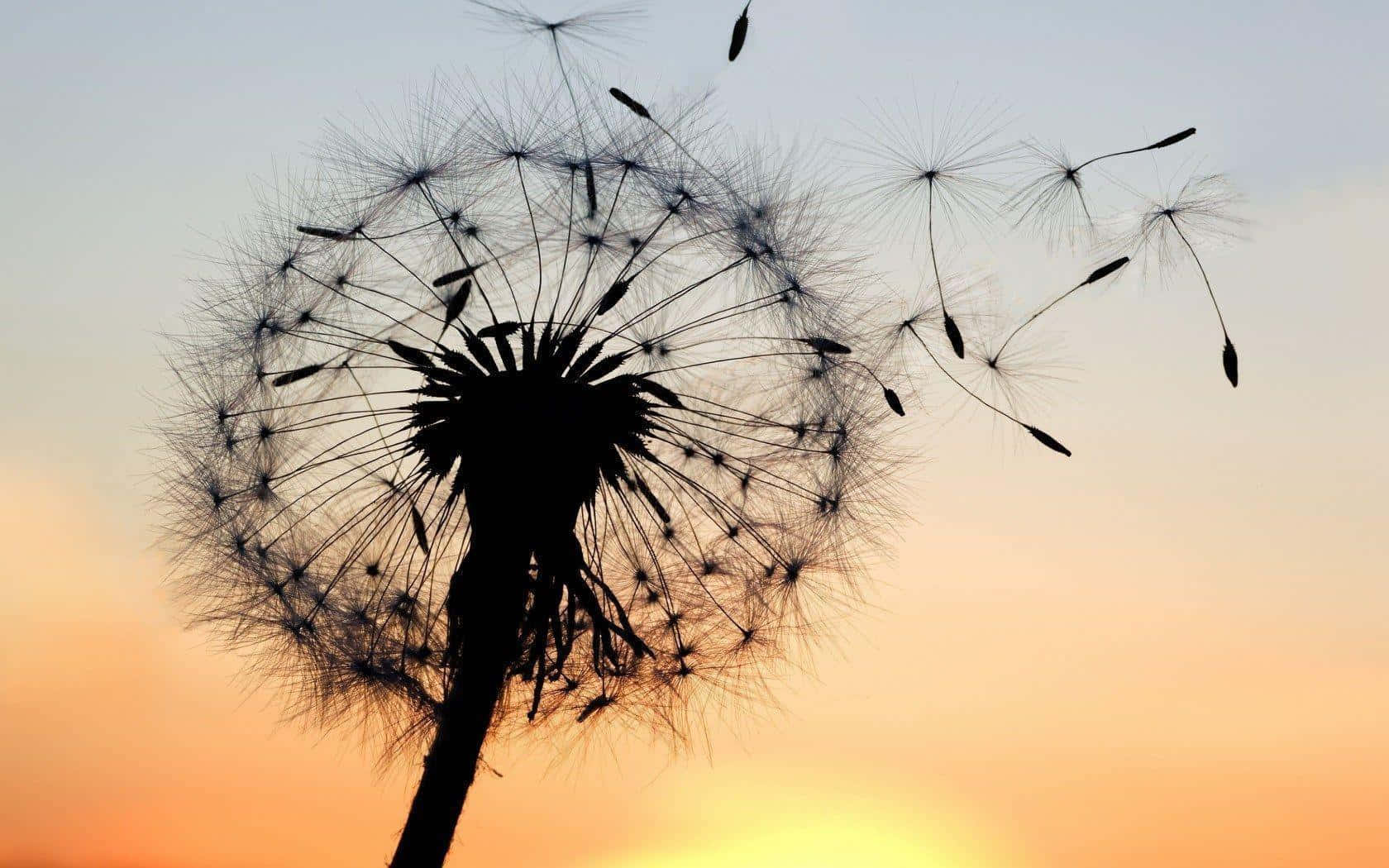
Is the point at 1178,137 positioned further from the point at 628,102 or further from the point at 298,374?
the point at 298,374

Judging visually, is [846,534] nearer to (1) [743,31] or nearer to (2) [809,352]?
(2) [809,352]

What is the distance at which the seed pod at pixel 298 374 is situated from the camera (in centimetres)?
1140

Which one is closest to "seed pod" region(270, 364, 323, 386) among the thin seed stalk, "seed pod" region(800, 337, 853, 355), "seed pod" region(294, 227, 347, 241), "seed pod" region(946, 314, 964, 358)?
"seed pod" region(294, 227, 347, 241)

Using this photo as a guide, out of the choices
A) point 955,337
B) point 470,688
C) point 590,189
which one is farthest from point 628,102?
point 470,688

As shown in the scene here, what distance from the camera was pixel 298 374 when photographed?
11461 millimetres

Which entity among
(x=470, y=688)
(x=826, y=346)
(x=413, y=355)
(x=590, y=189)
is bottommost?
(x=470, y=688)

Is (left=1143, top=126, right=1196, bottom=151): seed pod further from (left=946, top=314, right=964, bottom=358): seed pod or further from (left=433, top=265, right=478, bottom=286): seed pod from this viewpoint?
(left=433, top=265, right=478, bottom=286): seed pod

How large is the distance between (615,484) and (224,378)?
3.96 m

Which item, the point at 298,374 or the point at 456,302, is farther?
the point at 298,374

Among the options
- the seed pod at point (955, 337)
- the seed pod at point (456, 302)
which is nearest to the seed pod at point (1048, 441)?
the seed pod at point (955, 337)

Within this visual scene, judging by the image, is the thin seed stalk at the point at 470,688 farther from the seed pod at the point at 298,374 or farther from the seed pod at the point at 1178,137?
the seed pod at the point at 1178,137

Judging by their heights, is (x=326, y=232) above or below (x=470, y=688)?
above

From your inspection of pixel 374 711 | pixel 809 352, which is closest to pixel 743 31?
pixel 809 352

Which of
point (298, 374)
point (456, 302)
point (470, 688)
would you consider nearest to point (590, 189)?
point (456, 302)
